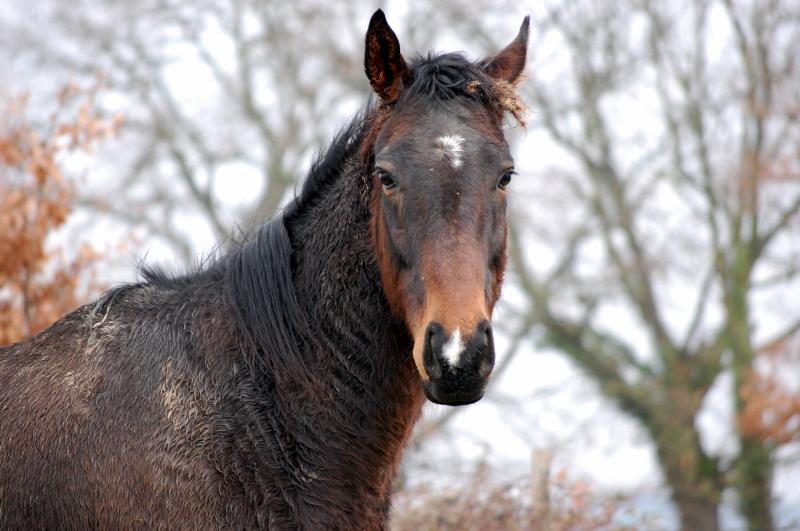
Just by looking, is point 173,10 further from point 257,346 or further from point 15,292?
point 257,346

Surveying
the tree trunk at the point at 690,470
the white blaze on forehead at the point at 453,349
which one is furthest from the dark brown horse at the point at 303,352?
the tree trunk at the point at 690,470

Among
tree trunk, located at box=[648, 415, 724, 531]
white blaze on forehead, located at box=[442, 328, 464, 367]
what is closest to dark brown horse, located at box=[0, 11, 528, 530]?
white blaze on forehead, located at box=[442, 328, 464, 367]

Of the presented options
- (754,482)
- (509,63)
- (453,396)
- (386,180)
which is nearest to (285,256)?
(386,180)

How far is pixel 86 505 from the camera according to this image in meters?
3.21

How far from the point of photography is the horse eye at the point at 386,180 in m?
3.32

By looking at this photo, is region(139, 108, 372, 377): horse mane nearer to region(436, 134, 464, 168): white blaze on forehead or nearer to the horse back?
the horse back

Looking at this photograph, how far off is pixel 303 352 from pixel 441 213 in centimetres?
85

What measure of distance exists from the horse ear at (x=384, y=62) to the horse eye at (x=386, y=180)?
44 centimetres

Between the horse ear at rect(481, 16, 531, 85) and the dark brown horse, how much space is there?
23 millimetres

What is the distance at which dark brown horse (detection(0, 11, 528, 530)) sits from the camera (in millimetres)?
3164

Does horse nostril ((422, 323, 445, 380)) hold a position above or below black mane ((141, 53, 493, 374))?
below

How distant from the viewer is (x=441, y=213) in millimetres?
3176

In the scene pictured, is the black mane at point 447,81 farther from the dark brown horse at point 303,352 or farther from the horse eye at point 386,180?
the horse eye at point 386,180

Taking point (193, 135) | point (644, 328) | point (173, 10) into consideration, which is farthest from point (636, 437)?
point (173, 10)
